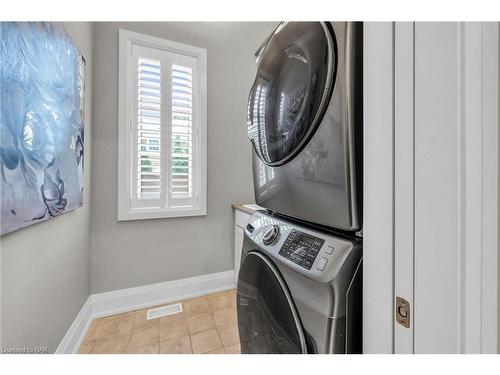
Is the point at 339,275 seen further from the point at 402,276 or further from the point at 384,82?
the point at 384,82

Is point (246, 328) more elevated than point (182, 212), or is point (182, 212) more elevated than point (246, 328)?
point (182, 212)

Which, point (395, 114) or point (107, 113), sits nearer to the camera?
point (395, 114)

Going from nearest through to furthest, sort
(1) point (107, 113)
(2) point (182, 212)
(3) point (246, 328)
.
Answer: (3) point (246, 328) → (1) point (107, 113) → (2) point (182, 212)

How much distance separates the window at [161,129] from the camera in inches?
69.0

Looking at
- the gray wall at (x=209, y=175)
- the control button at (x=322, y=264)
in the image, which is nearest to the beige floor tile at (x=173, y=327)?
the gray wall at (x=209, y=175)

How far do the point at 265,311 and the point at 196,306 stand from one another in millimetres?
1273

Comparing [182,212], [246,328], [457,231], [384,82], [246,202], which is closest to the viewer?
[457,231]

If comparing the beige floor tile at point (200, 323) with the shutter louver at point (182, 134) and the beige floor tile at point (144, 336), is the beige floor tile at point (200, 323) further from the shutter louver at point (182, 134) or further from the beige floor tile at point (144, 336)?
the shutter louver at point (182, 134)

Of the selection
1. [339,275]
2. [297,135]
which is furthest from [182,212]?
[339,275]

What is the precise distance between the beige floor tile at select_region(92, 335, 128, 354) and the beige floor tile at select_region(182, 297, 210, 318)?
17.1 inches

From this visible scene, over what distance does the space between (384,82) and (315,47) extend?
0.27 meters

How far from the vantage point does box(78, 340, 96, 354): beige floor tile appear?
52.2 inches

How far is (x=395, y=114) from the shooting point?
409mm
